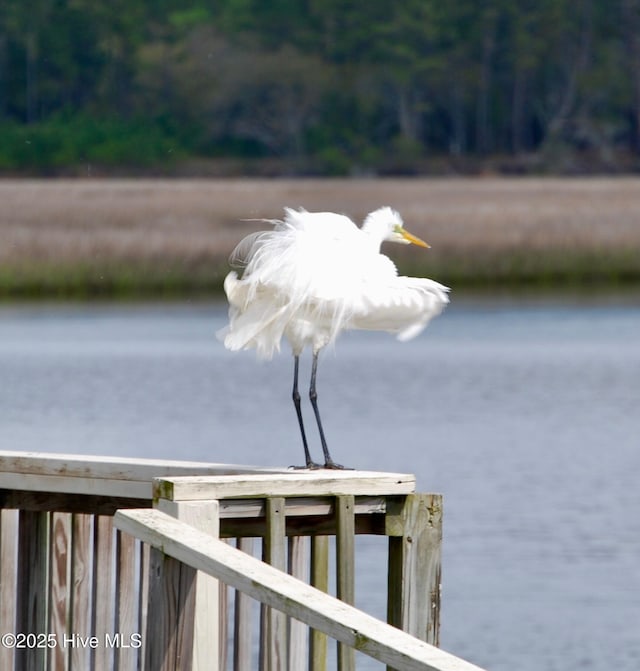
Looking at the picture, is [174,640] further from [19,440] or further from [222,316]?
[222,316]

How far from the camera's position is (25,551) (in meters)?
3.63

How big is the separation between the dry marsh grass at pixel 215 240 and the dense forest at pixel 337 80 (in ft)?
67.7

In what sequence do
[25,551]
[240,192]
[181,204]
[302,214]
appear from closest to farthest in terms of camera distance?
[25,551]
[302,214]
[181,204]
[240,192]

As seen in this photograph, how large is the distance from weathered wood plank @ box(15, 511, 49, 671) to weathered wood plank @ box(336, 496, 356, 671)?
68 centimetres

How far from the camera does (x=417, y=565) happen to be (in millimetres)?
3355

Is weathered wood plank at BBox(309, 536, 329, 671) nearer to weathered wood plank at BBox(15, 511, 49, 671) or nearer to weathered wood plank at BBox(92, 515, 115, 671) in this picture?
weathered wood plank at BBox(92, 515, 115, 671)

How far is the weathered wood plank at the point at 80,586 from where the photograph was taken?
3531 millimetres

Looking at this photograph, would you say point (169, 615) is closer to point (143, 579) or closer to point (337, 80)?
point (143, 579)

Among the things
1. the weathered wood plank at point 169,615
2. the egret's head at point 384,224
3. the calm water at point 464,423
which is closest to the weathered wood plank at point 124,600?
the weathered wood plank at point 169,615

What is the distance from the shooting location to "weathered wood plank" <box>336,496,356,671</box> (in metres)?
3.22

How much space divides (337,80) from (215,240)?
99.4 feet

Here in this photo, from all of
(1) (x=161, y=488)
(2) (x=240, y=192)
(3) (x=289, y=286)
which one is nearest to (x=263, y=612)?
(1) (x=161, y=488)

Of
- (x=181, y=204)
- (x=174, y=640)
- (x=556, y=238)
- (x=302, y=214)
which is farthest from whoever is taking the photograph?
(x=181, y=204)

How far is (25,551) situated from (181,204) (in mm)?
26068
